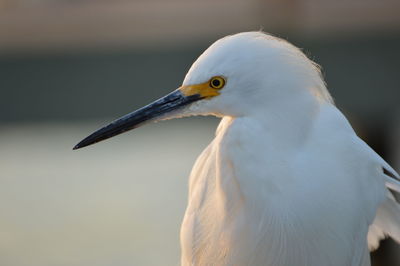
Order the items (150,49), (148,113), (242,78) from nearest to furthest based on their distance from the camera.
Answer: (242,78) → (148,113) → (150,49)

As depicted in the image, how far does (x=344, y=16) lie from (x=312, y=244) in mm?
3213

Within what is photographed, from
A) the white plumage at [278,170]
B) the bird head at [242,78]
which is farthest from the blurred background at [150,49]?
the bird head at [242,78]

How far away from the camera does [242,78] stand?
5.56 ft

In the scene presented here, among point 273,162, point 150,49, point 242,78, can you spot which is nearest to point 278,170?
point 273,162

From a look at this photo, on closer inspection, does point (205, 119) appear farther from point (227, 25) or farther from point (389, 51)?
point (389, 51)

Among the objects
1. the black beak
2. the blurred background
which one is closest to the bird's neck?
the black beak

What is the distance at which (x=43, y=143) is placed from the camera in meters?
7.93

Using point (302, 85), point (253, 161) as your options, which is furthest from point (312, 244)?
point (302, 85)

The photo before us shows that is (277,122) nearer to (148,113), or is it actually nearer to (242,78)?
(242,78)

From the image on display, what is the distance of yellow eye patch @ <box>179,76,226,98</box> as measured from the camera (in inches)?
67.1

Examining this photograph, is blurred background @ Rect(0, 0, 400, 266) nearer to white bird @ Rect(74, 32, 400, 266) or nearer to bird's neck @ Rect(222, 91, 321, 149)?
white bird @ Rect(74, 32, 400, 266)

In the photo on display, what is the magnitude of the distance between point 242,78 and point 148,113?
0.29m

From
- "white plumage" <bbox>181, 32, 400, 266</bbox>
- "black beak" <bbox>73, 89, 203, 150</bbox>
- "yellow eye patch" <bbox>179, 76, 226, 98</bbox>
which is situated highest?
"yellow eye patch" <bbox>179, 76, 226, 98</bbox>

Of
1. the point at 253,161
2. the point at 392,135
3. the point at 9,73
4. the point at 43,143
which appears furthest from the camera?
the point at 43,143
